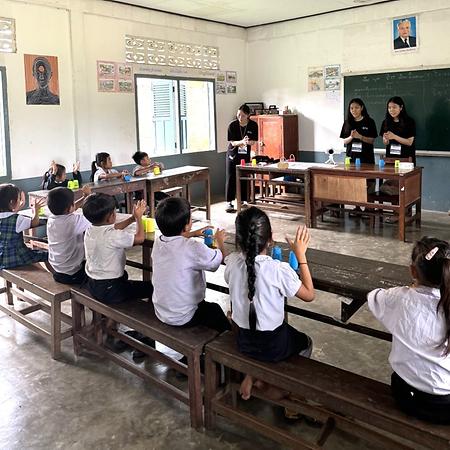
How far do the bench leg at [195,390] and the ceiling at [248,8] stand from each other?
18.6 ft

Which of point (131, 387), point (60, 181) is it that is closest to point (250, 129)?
point (60, 181)

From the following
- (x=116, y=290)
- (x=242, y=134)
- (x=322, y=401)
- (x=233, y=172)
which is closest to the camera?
(x=322, y=401)

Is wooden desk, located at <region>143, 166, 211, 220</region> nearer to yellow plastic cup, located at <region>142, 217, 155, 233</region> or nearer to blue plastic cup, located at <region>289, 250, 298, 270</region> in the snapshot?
yellow plastic cup, located at <region>142, 217, 155, 233</region>

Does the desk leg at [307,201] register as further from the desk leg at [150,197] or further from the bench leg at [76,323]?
the bench leg at [76,323]

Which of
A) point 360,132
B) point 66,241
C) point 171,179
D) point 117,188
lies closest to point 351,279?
point 66,241

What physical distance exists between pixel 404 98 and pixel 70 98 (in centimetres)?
441

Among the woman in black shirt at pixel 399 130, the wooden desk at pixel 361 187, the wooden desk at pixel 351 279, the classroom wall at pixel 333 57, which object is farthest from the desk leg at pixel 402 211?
the wooden desk at pixel 351 279

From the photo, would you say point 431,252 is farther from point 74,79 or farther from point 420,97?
point 420,97

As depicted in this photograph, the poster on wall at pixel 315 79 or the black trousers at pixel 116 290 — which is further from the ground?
the poster on wall at pixel 315 79

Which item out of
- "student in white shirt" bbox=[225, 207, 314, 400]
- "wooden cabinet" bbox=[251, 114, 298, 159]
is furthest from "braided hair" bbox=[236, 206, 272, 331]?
"wooden cabinet" bbox=[251, 114, 298, 159]

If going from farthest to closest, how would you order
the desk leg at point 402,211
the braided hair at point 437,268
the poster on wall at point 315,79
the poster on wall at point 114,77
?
the poster on wall at point 315,79 → the poster on wall at point 114,77 → the desk leg at point 402,211 → the braided hair at point 437,268

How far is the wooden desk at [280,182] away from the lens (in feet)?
20.4

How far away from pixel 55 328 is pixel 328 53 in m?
6.28

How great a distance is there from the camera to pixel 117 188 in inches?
218
